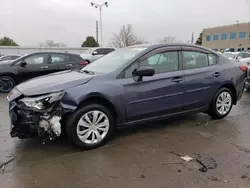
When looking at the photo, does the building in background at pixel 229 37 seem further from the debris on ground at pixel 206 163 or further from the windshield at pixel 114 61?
the debris on ground at pixel 206 163

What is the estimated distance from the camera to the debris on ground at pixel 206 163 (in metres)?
3.22

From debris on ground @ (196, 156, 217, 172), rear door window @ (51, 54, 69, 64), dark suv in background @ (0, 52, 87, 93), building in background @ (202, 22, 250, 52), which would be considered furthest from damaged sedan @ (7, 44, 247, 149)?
building in background @ (202, 22, 250, 52)

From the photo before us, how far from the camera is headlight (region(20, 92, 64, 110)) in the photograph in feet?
11.4

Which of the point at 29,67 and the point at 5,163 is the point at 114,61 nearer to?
the point at 5,163

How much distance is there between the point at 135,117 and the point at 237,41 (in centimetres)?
6420

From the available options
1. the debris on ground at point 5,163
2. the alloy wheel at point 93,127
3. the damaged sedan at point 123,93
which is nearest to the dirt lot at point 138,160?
the debris on ground at point 5,163

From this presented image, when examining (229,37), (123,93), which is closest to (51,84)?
(123,93)

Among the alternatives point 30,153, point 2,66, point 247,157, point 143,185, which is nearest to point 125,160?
point 143,185

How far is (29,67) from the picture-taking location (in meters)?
8.87

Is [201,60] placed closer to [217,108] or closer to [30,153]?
[217,108]

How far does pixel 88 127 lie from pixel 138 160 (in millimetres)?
878

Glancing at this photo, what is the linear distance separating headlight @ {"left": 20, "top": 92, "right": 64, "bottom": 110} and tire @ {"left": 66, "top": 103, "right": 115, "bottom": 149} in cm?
32

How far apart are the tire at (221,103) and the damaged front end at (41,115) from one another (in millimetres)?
3078

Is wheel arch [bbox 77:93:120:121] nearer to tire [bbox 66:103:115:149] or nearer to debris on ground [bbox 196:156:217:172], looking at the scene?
tire [bbox 66:103:115:149]
